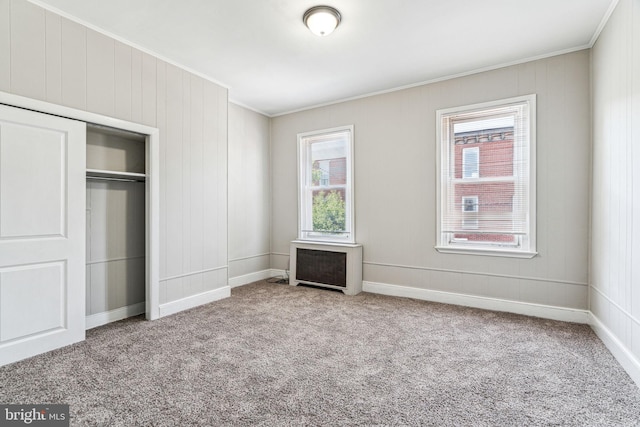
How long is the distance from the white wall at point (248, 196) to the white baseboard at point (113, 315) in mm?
1387

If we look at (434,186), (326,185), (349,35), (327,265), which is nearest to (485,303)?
(434,186)

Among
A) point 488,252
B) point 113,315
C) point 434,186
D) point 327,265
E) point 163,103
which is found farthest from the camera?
point 327,265

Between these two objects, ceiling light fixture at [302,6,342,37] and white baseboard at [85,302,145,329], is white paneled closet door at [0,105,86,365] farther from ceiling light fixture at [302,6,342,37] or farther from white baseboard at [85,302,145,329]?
ceiling light fixture at [302,6,342,37]

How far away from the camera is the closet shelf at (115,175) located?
9.82 feet

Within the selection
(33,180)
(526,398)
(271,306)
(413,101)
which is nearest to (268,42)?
(413,101)

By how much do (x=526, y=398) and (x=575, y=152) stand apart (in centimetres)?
252

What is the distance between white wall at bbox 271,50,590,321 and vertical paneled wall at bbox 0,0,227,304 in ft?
4.60

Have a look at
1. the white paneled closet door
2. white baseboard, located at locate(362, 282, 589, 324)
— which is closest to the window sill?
white baseboard, located at locate(362, 282, 589, 324)

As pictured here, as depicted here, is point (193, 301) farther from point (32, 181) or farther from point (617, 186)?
point (617, 186)

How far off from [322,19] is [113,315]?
11.1 ft

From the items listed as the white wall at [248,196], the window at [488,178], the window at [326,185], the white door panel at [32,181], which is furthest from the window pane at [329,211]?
the white door panel at [32,181]

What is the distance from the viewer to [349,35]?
119 inches

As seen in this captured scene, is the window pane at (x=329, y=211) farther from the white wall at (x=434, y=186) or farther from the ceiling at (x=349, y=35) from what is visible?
the ceiling at (x=349, y=35)

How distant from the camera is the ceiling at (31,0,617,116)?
2621 millimetres
